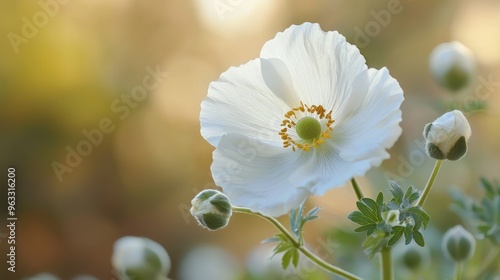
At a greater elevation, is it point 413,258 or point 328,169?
point 328,169

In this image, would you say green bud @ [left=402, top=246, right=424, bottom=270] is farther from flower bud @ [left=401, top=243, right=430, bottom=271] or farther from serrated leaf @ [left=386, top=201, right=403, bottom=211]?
serrated leaf @ [left=386, top=201, right=403, bottom=211]

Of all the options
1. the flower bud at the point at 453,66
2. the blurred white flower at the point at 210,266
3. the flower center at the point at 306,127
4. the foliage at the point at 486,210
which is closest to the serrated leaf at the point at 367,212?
the flower center at the point at 306,127

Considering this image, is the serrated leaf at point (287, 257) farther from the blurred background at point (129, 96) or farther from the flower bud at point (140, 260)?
the blurred background at point (129, 96)

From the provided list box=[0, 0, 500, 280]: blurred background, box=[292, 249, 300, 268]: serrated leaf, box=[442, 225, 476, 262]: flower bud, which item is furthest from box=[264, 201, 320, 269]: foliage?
box=[0, 0, 500, 280]: blurred background

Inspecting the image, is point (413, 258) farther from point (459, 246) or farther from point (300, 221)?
point (300, 221)

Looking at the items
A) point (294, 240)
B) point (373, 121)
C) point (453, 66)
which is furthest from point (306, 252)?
point (453, 66)

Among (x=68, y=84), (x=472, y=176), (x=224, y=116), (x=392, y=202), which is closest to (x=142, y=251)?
(x=224, y=116)
